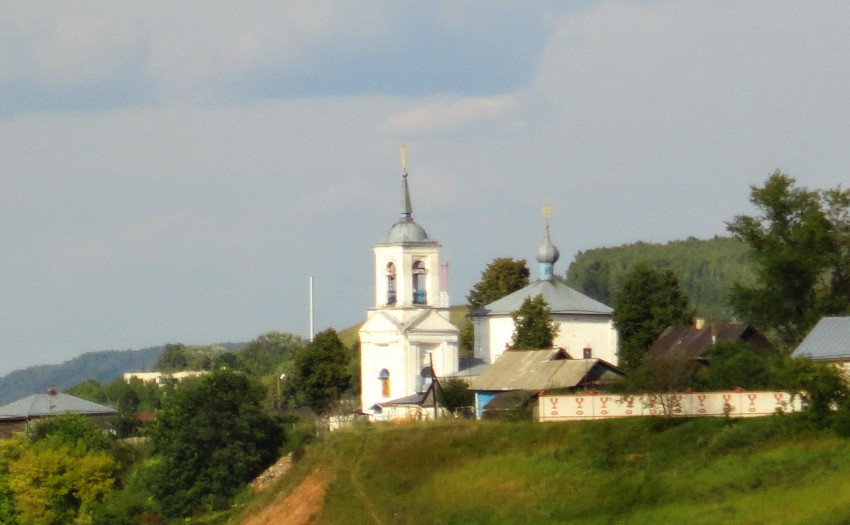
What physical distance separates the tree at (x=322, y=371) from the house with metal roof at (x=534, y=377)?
1814 cm

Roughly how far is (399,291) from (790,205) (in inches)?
672

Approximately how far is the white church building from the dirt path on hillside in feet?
64.1

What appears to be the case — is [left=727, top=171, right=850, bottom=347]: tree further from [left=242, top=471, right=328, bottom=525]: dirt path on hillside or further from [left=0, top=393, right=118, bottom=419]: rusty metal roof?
[left=0, top=393, right=118, bottom=419]: rusty metal roof

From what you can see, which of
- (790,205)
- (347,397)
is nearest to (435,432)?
(790,205)

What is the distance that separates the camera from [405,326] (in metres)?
71.2

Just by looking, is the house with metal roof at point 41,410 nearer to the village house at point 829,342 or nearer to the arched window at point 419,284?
the arched window at point 419,284

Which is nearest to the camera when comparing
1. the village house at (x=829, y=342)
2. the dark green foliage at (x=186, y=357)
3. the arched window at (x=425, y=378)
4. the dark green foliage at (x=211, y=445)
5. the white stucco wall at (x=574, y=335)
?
the village house at (x=829, y=342)

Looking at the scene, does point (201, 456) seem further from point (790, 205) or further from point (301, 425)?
point (790, 205)

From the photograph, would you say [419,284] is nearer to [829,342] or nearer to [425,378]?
[425,378]

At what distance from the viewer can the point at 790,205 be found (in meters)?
62.3

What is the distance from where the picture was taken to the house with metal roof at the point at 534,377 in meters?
54.2

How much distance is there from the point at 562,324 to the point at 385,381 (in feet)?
23.5

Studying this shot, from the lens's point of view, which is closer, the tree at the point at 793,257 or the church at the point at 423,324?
the tree at the point at 793,257

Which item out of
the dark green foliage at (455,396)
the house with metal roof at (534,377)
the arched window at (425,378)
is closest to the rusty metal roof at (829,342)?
the house with metal roof at (534,377)
